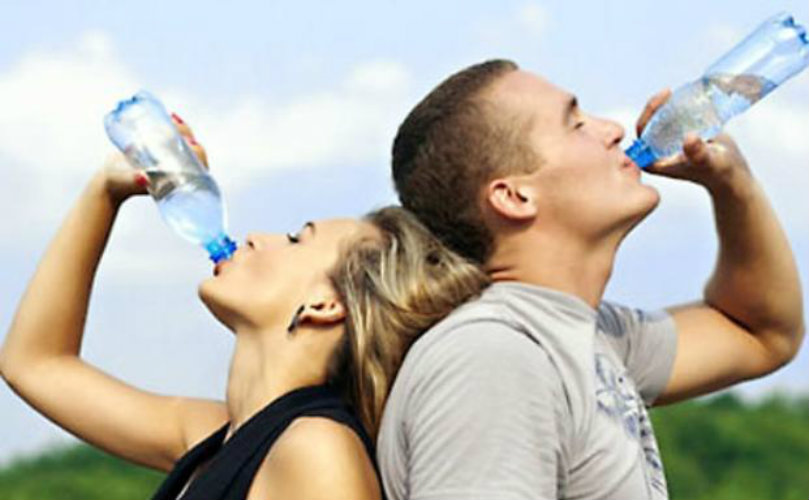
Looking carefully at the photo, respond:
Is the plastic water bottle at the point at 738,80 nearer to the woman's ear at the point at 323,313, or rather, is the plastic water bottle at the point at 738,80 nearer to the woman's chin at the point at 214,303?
the woman's ear at the point at 323,313

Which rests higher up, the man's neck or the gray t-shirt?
the man's neck

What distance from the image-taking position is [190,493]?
311 cm

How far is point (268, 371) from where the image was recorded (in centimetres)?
312

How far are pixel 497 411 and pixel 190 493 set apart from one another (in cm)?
66

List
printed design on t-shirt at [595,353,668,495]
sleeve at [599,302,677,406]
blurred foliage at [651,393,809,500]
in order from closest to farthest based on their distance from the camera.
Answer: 1. printed design on t-shirt at [595,353,668,495]
2. sleeve at [599,302,677,406]
3. blurred foliage at [651,393,809,500]

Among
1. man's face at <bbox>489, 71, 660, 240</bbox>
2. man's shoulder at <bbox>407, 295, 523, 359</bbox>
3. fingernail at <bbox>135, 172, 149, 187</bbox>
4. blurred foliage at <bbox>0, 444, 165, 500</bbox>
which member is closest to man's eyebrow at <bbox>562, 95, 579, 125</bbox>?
man's face at <bbox>489, 71, 660, 240</bbox>

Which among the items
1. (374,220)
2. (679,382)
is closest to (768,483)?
(679,382)

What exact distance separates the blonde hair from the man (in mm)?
61

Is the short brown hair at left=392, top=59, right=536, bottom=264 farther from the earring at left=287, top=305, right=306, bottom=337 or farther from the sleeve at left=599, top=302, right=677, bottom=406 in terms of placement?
the sleeve at left=599, top=302, right=677, bottom=406

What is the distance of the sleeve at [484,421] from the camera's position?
2.74m

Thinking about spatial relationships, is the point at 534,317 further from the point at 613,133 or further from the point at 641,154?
the point at 641,154

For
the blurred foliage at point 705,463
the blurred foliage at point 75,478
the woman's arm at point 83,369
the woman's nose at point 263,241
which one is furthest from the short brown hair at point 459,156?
the blurred foliage at point 75,478

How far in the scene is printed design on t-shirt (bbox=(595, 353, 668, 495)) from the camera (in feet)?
9.86

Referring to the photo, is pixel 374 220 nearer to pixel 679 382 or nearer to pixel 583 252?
pixel 583 252
